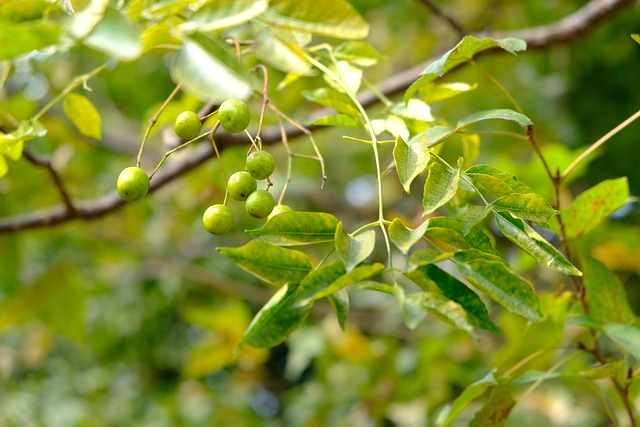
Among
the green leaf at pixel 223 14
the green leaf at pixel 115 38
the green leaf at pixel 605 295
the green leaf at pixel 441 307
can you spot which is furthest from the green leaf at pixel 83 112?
the green leaf at pixel 605 295

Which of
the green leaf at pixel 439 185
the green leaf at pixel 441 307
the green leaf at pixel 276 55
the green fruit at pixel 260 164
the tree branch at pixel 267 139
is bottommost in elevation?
the tree branch at pixel 267 139

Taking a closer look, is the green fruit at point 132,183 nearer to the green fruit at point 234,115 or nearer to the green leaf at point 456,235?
the green fruit at point 234,115

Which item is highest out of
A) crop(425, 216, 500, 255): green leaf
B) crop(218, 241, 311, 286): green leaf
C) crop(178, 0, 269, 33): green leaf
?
crop(178, 0, 269, 33): green leaf

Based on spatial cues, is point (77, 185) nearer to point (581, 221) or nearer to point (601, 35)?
point (581, 221)

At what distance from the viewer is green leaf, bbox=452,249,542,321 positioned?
24.5 inches

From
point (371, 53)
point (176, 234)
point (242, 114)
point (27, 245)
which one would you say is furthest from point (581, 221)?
point (27, 245)

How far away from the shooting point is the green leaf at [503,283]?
2.04 ft

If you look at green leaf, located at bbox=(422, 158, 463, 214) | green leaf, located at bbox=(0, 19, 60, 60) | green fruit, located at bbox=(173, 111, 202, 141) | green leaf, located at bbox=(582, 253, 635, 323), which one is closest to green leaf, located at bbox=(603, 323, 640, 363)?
green leaf, located at bbox=(582, 253, 635, 323)

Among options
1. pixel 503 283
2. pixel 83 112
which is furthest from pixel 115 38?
pixel 83 112

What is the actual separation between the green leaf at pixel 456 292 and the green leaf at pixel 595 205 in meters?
0.30

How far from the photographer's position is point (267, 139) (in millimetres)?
1388

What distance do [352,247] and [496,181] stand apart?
17cm

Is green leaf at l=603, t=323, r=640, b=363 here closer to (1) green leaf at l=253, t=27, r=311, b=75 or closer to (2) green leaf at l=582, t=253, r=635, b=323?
(2) green leaf at l=582, t=253, r=635, b=323

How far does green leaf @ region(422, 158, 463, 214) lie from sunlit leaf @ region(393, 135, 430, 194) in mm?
15
